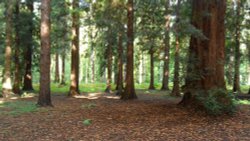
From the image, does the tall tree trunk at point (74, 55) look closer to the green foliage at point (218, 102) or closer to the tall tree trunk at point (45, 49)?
the tall tree trunk at point (45, 49)

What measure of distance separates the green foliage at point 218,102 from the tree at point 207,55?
0.56m

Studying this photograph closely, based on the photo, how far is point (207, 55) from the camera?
10953 mm

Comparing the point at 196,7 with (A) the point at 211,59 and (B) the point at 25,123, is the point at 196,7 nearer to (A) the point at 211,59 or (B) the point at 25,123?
(A) the point at 211,59

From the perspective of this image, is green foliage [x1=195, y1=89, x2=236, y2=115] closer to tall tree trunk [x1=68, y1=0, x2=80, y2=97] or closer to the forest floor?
the forest floor

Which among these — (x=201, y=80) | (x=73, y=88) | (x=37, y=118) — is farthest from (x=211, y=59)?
(x=73, y=88)

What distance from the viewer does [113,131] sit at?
838 centimetres

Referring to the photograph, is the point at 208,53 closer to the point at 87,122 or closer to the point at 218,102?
the point at 218,102

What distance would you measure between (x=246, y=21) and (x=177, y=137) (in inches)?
768

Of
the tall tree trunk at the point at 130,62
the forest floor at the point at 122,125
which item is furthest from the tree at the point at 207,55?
the tall tree trunk at the point at 130,62

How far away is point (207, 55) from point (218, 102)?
1945 mm

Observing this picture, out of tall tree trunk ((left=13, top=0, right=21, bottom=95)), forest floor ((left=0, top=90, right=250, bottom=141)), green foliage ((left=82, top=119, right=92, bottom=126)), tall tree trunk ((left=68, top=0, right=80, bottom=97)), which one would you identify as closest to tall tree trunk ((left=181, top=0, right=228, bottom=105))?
forest floor ((left=0, top=90, right=250, bottom=141))

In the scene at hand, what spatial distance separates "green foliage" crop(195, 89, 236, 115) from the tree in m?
0.56

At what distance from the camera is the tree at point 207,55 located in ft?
35.4

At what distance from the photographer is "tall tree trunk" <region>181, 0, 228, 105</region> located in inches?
426
